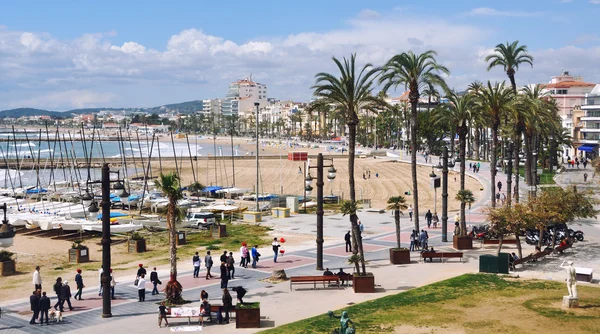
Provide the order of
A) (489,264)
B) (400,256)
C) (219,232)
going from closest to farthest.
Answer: (489,264), (400,256), (219,232)

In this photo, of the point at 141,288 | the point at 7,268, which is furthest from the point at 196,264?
the point at 7,268

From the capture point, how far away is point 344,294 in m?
23.4

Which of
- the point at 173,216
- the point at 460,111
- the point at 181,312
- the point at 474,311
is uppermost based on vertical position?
the point at 460,111

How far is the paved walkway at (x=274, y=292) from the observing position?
1980cm

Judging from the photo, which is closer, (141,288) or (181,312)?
(181,312)

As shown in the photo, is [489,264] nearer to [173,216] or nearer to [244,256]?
[244,256]

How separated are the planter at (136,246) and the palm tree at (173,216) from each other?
41.2 feet

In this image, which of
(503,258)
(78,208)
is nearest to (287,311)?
(503,258)

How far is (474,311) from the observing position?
2005 cm

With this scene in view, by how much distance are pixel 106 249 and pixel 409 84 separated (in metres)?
20.5

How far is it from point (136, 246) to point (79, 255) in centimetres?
376

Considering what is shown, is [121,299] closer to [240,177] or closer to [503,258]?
[503,258]

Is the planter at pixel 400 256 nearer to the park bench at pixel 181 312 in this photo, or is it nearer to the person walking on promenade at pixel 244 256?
the person walking on promenade at pixel 244 256

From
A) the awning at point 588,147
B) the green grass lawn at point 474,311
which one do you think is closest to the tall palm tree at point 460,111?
the green grass lawn at point 474,311
